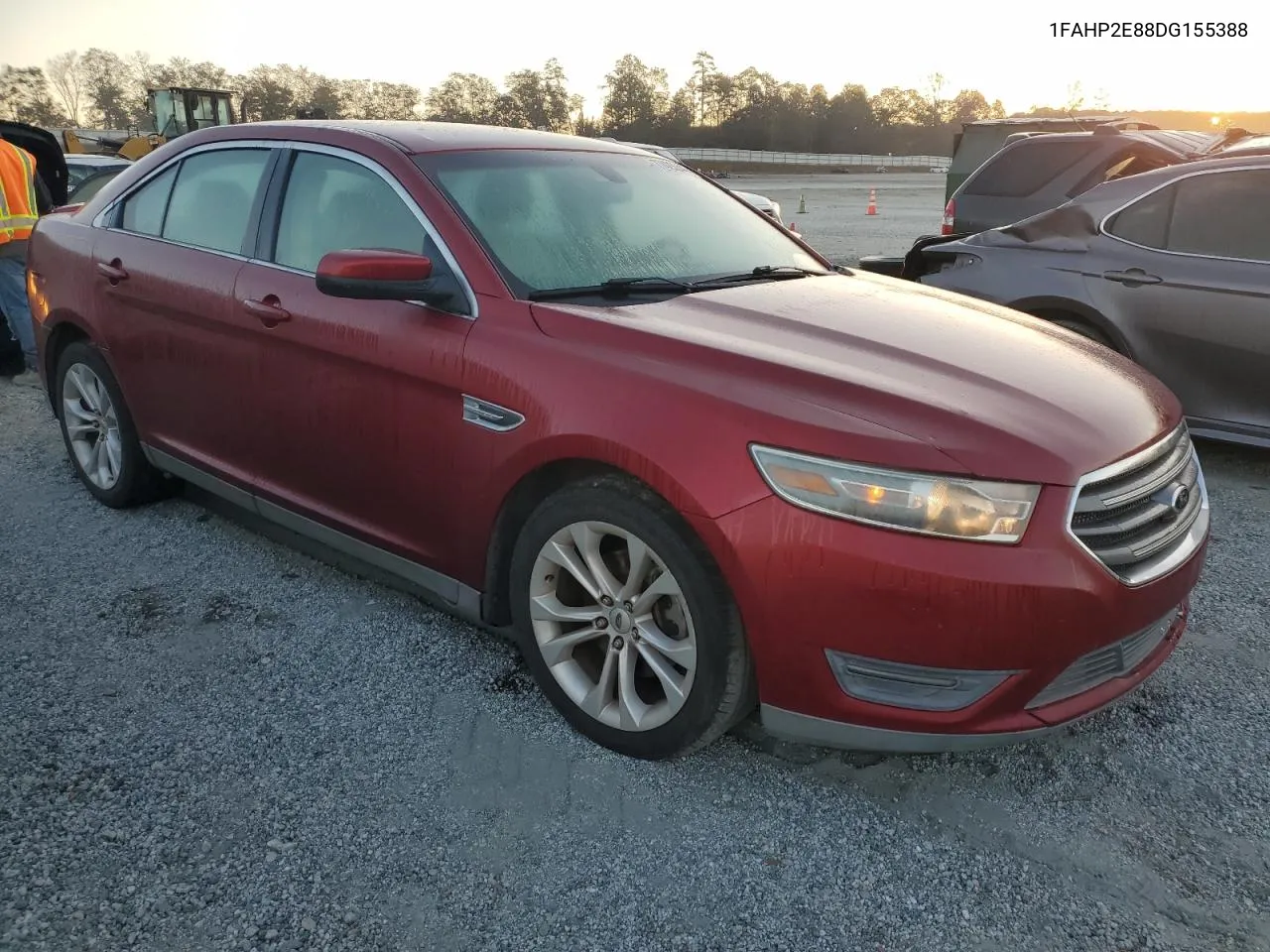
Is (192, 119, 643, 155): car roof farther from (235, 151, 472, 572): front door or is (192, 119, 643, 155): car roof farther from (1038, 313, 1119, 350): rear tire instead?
(1038, 313, 1119, 350): rear tire

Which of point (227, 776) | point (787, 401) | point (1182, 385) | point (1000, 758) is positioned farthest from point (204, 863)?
point (1182, 385)

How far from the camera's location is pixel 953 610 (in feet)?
6.98

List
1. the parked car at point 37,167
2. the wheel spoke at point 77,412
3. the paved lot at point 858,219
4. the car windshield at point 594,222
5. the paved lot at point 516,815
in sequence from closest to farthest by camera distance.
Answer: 1. the paved lot at point 516,815
2. the car windshield at point 594,222
3. the wheel spoke at point 77,412
4. the parked car at point 37,167
5. the paved lot at point 858,219

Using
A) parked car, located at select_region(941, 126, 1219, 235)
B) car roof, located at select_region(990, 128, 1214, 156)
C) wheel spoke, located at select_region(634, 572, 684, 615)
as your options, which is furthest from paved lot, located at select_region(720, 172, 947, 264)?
wheel spoke, located at select_region(634, 572, 684, 615)

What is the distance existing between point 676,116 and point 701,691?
328 ft

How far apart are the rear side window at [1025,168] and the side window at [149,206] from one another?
6.76 metres

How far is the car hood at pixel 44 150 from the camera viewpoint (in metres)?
7.73

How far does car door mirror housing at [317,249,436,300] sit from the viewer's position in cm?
272

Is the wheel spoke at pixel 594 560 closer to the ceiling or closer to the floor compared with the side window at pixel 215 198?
closer to the floor

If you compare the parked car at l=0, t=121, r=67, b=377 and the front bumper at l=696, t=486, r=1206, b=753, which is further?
the parked car at l=0, t=121, r=67, b=377

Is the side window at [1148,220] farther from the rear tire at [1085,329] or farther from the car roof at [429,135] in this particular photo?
the car roof at [429,135]

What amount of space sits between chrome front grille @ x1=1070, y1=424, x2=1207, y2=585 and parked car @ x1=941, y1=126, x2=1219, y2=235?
6243 mm

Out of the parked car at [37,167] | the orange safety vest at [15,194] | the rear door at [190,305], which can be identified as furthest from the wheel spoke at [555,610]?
the parked car at [37,167]

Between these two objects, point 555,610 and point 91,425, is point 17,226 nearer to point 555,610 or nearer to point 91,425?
point 91,425
